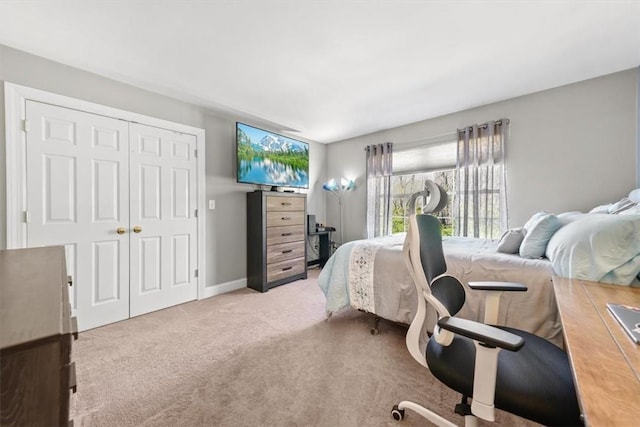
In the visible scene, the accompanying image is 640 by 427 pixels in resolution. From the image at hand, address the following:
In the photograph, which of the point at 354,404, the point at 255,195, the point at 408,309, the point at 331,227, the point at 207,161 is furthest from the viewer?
the point at 331,227

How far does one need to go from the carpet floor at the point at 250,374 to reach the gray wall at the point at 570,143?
7.77 ft

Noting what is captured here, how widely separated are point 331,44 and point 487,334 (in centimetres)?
218

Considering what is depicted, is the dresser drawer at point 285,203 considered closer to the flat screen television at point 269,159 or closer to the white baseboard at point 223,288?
the flat screen television at point 269,159

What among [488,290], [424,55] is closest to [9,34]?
[424,55]

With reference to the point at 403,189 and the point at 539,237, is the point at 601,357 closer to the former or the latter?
the point at 539,237

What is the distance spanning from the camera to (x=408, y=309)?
210cm

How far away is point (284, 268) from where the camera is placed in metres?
3.67

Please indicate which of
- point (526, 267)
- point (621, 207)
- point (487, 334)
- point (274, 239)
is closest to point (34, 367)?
point (487, 334)

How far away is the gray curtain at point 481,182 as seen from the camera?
123 inches

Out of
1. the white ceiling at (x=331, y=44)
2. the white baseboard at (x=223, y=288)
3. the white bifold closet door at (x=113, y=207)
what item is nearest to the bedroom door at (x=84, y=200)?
the white bifold closet door at (x=113, y=207)

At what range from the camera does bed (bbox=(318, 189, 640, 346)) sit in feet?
4.33

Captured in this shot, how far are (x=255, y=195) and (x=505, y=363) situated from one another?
3.10 meters

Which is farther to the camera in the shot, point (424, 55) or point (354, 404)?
point (424, 55)

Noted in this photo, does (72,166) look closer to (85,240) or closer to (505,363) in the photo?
(85,240)
